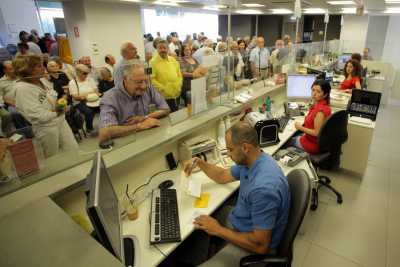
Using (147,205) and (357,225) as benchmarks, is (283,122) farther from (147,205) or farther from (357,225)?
(147,205)

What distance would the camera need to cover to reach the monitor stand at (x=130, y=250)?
1.15 m

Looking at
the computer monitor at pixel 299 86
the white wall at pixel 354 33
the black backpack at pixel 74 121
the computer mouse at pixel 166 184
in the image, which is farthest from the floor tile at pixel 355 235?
the white wall at pixel 354 33

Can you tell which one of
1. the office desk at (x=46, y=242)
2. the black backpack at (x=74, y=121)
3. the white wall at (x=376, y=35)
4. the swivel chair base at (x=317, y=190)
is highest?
the white wall at (x=376, y=35)

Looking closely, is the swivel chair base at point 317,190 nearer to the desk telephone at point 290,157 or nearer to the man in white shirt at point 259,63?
the desk telephone at point 290,157

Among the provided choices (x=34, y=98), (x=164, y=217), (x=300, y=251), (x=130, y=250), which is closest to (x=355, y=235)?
(x=300, y=251)

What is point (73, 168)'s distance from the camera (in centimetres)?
140

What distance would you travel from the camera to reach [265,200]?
3.87 feet

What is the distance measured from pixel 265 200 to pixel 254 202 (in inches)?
2.3

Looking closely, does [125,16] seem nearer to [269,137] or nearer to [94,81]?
[94,81]

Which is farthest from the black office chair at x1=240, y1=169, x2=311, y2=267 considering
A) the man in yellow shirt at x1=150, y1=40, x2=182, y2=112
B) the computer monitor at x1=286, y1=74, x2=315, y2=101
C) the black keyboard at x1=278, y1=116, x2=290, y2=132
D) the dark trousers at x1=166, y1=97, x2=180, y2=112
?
the computer monitor at x1=286, y1=74, x2=315, y2=101

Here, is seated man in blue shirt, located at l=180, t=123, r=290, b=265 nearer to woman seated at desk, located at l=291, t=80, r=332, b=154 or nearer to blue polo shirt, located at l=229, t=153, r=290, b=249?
blue polo shirt, located at l=229, t=153, r=290, b=249

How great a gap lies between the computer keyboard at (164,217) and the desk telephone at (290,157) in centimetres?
107

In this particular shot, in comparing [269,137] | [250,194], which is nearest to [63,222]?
[250,194]

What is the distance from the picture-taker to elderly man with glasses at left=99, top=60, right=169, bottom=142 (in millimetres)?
1807
